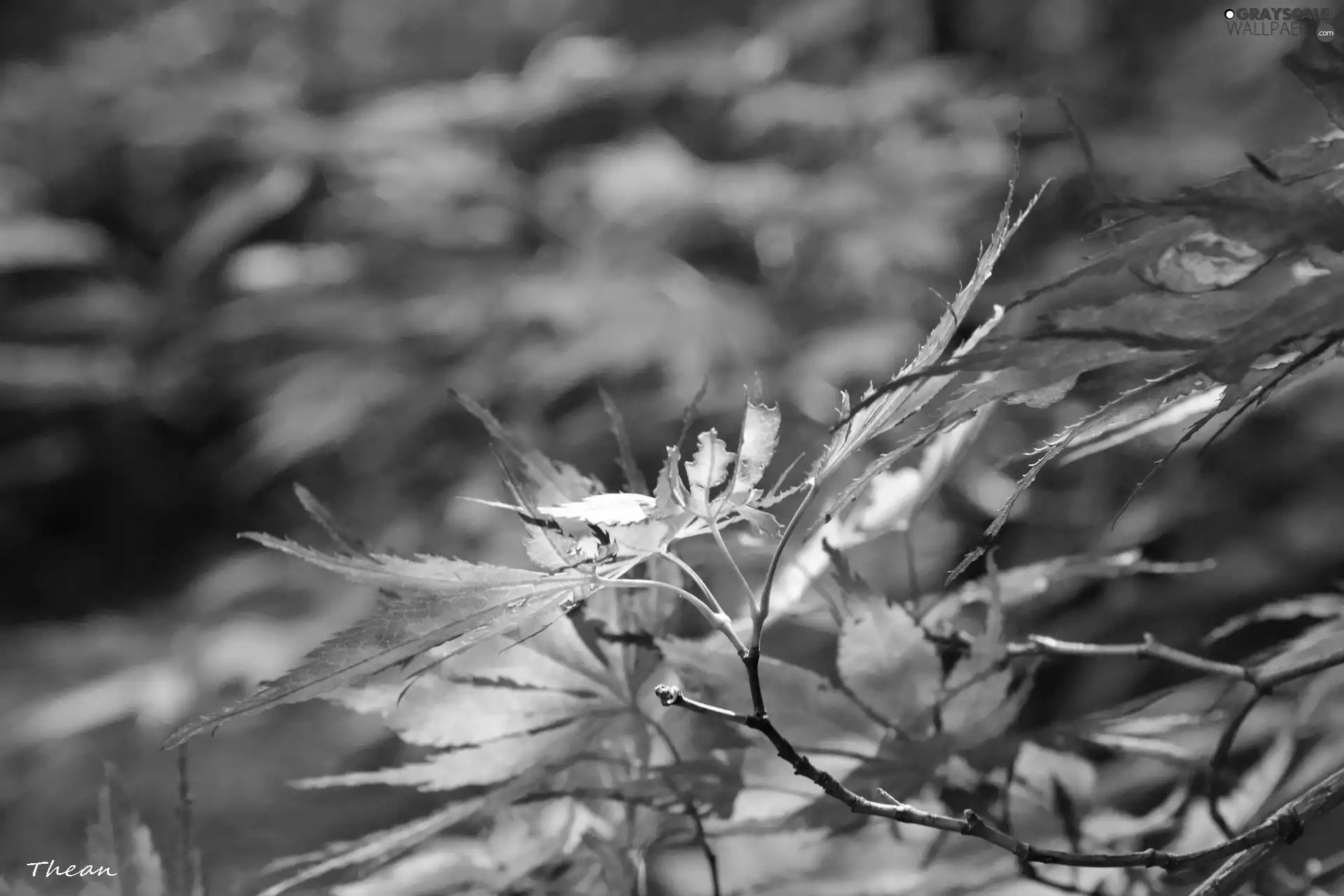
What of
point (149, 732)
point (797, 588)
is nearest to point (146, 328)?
point (149, 732)

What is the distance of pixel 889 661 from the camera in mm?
233

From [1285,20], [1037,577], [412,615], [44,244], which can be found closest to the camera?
[412,615]

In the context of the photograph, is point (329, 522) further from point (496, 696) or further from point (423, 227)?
point (423, 227)

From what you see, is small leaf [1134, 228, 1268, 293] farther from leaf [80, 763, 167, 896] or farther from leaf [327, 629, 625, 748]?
leaf [80, 763, 167, 896]

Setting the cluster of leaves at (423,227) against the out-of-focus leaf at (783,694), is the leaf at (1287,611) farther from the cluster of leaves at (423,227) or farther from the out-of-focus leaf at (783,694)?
the cluster of leaves at (423,227)

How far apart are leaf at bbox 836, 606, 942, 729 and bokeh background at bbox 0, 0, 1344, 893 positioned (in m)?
0.38

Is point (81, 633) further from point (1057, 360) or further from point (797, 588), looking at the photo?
point (1057, 360)

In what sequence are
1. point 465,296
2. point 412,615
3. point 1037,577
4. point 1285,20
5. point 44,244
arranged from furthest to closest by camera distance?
1. point 44,244
2. point 465,296
3. point 1285,20
4. point 1037,577
5. point 412,615

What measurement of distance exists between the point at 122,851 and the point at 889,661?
0.19 m

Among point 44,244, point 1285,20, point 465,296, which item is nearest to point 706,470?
point 1285,20

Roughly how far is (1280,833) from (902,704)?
3.4 inches

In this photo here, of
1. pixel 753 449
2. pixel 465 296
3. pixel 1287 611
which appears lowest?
pixel 465 296

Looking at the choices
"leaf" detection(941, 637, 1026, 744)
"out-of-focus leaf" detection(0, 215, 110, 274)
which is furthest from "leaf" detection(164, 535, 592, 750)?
"out-of-focus leaf" detection(0, 215, 110, 274)

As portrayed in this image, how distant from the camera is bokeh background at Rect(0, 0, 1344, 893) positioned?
792 millimetres
